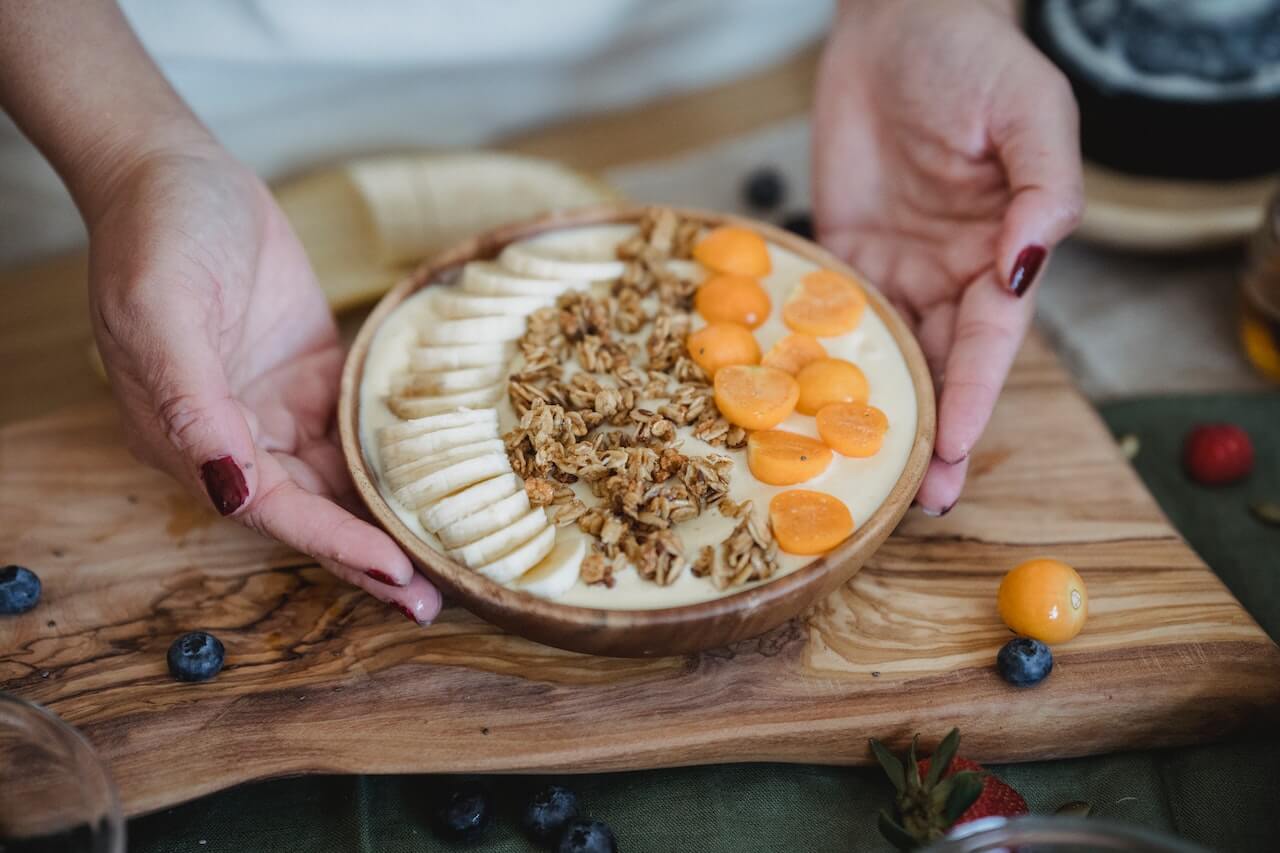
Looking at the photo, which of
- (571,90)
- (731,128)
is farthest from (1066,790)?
(571,90)

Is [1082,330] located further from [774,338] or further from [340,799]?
[340,799]

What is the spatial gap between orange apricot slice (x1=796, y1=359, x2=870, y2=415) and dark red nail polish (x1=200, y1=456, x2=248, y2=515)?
68cm

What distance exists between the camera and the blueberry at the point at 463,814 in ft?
4.02

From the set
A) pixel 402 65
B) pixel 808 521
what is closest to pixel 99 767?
pixel 808 521

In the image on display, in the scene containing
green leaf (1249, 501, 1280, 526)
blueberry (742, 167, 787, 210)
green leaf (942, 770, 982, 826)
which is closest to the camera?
green leaf (942, 770, 982, 826)

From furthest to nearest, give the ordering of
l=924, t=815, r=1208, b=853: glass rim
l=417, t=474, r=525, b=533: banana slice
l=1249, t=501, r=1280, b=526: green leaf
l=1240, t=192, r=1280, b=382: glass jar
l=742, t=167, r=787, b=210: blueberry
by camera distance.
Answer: l=742, t=167, r=787, b=210: blueberry, l=1240, t=192, r=1280, b=382: glass jar, l=1249, t=501, r=1280, b=526: green leaf, l=417, t=474, r=525, b=533: banana slice, l=924, t=815, r=1208, b=853: glass rim

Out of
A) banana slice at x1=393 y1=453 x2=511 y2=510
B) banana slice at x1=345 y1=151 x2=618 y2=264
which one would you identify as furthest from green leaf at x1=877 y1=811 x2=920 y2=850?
banana slice at x1=345 y1=151 x2=618 y2=264

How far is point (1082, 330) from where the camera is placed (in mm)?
2002

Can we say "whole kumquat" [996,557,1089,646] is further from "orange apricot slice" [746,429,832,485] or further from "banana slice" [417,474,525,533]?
"banana slice" [417,474,525,533]

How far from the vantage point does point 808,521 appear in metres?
1.20

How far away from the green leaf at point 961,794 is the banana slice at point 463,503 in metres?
0.58

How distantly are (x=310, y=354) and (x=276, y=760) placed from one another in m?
0.61

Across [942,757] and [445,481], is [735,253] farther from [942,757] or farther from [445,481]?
[942,757]

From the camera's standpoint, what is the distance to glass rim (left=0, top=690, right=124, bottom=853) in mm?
1036
